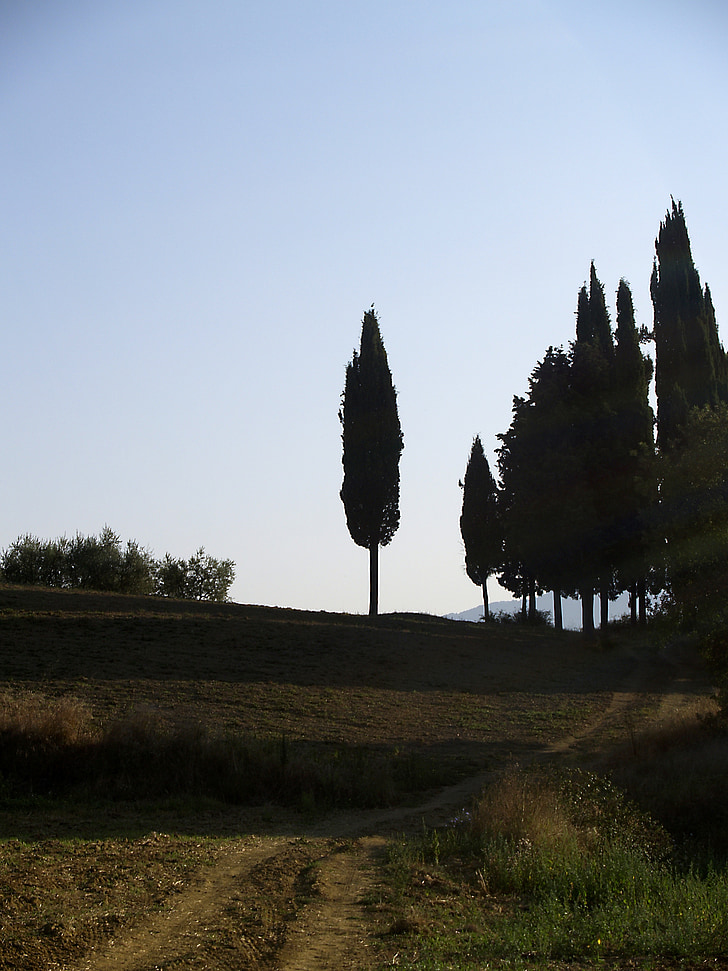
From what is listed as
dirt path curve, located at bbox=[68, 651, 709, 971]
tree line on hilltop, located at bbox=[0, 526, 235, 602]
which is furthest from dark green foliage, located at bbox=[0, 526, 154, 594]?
dirt path curve, located at bbox=[68, 651, 709, 971]

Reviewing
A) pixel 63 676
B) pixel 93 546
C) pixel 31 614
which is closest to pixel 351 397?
pixel 93 546

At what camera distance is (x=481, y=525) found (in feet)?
221

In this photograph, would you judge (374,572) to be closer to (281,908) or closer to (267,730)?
(267,730)

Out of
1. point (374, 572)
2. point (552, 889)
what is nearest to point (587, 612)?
point (374, 572)

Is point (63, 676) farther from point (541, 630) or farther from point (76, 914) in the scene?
point (541, 630)

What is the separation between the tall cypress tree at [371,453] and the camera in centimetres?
5141

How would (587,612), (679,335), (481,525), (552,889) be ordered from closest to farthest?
1. (552,889)
2. (587,612)
3. (679,335)
4. (481,525)

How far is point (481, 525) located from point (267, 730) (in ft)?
160

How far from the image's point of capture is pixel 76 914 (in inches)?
325

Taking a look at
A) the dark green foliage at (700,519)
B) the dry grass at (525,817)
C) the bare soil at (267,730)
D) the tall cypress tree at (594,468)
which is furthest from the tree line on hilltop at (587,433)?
the dry grass at (525,817)

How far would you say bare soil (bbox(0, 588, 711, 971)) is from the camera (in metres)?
7.96

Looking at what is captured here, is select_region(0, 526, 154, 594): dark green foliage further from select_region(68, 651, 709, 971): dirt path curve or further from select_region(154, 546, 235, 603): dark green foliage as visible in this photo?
select_region(68, 651, 709, 971): dirt path curve

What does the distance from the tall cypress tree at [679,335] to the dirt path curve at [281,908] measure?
4140 cm

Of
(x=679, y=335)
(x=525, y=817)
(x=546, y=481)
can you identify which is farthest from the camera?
(x=679, y=335)
